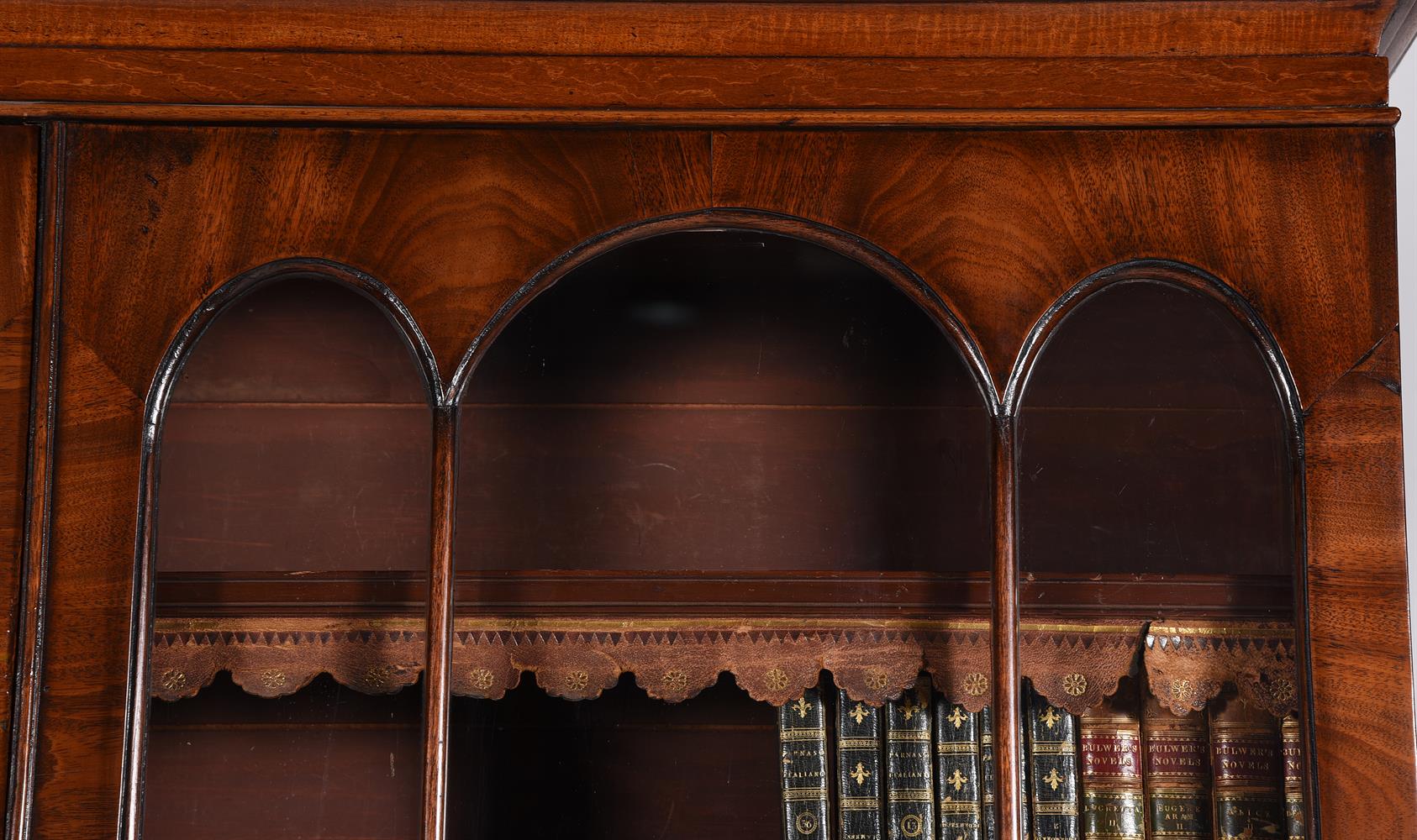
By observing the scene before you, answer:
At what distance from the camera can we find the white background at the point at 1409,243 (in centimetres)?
145

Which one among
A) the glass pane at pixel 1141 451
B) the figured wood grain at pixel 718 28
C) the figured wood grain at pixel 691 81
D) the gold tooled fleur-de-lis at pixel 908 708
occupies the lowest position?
the gold tooled fleur-de-lis at pixel 908 708

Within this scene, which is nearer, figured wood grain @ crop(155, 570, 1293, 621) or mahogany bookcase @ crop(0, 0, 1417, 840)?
mahogany bookcase @ crop(0, 0, 1417, 840)

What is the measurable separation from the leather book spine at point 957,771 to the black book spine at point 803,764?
122mm

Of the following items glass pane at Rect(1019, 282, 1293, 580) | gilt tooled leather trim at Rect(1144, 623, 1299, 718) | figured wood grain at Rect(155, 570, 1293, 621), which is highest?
glass pane at Rect(1019, 282, 1293, 580)

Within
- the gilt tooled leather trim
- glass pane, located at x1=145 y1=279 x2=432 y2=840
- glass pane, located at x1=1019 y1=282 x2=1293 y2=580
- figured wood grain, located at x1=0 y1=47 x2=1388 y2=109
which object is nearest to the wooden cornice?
figured wood grain, located at x1=0 y1=47 x2=1388 y2=109

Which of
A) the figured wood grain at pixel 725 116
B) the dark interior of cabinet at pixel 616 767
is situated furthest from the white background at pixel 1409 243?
the dark interior of cabinet at pixel 616 767

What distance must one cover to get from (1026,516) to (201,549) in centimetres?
92

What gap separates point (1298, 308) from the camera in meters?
0.99

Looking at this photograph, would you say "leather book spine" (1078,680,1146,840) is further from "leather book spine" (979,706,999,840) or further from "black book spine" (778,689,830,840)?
"black book spine" (778,689,830,840)

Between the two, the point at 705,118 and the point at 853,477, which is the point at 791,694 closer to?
the point at 853,477

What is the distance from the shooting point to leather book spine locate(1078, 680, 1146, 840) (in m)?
1.24

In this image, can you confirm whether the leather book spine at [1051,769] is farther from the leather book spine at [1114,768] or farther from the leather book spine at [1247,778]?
the leather book spine at [1247,778]

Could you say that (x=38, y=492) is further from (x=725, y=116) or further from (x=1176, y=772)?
(x=1176, y=772)

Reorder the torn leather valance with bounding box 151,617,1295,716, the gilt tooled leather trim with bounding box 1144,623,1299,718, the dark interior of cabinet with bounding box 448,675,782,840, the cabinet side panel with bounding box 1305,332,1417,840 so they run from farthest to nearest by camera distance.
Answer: the dark interior of cabinet with bounding box 448,675,782,840 < the torn leather valance with bounding box 151,617,1295,716 < the gilt tooled leather trim with bounding box 1144,623,1299,718 < the cabinet side panel with bounding box 1305,332,1417,840
